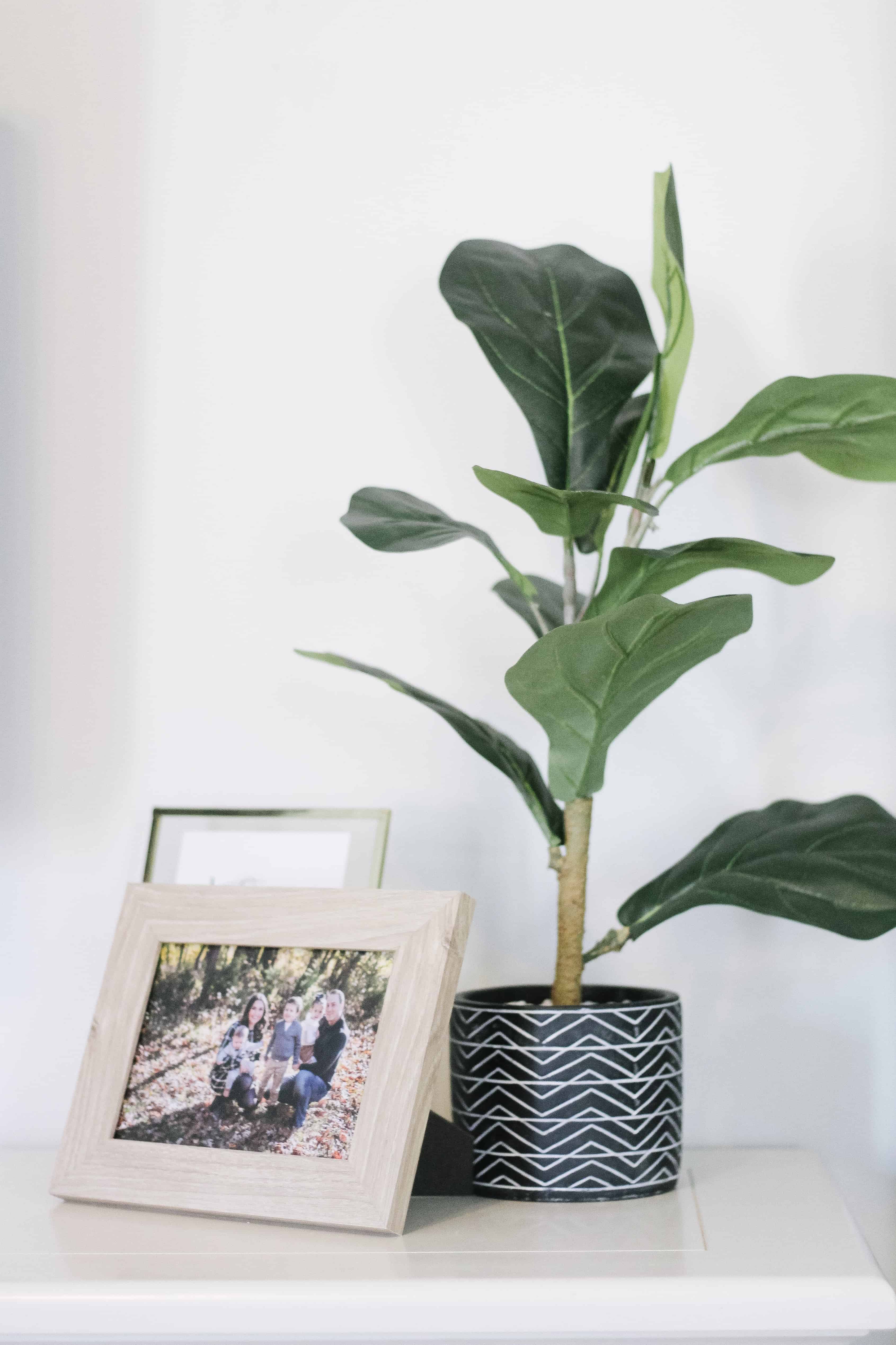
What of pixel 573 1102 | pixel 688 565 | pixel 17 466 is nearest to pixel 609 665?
pixel 688 565

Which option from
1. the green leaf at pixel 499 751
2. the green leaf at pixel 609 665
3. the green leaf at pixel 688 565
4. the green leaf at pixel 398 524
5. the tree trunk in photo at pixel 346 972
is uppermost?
the green leaf at pixel 398 524

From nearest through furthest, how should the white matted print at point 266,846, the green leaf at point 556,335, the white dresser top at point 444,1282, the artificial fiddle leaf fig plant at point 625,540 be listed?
the white dresser top at point 444,1282 → the artificial fiddle leaf fig plant at point 625,540 → the green leaf at point 556,335 → the white matted print at point 266,846

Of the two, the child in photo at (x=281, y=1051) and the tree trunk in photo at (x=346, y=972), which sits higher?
the tree trunk in photo at (x=346, y=972)

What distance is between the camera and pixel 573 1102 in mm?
780

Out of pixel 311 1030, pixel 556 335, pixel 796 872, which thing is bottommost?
pixel 311 1030

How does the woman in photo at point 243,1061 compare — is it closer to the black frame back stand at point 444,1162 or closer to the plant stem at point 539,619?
the black frame back stand at point 444,1162

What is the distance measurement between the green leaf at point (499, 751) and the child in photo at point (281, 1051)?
0.23 m

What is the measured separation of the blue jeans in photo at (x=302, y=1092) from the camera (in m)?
0.75

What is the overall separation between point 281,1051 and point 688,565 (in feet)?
1.45

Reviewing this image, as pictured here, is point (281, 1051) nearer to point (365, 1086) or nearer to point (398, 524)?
point (365, 1086)

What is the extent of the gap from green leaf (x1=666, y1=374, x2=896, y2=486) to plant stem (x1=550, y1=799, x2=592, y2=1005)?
0.91 ft

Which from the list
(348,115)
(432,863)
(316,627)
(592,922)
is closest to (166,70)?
(348,115)

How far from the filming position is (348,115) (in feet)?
3.66

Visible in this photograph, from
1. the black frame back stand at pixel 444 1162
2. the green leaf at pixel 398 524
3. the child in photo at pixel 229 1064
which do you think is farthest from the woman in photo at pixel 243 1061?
the green leaf at pixel 398 524
